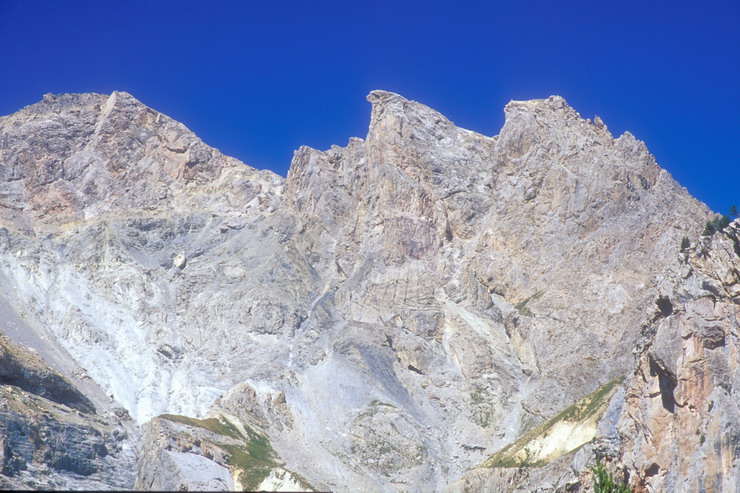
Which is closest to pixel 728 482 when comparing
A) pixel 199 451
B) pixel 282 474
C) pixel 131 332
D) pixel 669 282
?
pixel 669 282

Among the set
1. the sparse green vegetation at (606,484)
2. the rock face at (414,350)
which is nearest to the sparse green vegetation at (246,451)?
the rock face at (414,350)

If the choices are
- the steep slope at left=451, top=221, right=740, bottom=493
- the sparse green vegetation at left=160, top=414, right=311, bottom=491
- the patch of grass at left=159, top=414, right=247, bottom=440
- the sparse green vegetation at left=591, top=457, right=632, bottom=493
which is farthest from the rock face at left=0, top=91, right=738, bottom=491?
the sparse green vegetation at left=591, top=457, right=632, bottom=493

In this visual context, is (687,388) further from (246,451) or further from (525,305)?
(525,305)

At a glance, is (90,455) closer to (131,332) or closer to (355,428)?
(355,428)

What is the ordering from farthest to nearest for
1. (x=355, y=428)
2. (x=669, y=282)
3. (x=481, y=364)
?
(x=481, y=364), (x=355, y=428), (x=669, y=282)

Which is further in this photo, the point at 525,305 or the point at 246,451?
the point at 525,305

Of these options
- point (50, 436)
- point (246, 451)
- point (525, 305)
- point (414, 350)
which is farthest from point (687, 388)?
point (525, 305)

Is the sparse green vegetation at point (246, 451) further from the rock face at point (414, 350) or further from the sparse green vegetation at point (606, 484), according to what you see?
the sparse green vegetation at point (606, 484)
